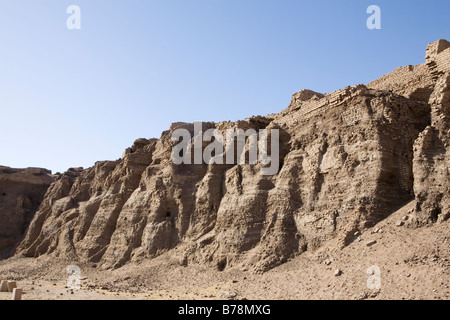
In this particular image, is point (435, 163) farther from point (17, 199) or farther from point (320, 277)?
point (17, 199)

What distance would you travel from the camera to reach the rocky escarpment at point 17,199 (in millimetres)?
38491

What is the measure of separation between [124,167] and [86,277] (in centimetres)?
948

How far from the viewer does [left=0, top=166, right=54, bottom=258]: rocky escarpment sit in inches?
1515

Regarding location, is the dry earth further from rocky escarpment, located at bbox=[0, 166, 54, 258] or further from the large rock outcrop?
rocky escarpment, located at bbox=[0, 166, 54, 258]

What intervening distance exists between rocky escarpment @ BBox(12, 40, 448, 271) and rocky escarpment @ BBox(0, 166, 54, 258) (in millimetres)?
10435

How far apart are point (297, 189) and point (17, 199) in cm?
3135

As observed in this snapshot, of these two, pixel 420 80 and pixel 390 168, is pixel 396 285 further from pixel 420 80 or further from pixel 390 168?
pixel 420 80

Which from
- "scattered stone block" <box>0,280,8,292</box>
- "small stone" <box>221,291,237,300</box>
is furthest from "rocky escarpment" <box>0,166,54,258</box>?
"small stone" <box>221,291,237,300</box>

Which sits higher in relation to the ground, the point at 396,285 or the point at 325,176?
the point at 325,176

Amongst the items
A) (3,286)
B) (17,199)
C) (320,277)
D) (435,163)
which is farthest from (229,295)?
(17,199)

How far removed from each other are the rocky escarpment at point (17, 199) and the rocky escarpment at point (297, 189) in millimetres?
10435

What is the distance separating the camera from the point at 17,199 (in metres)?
41.4
